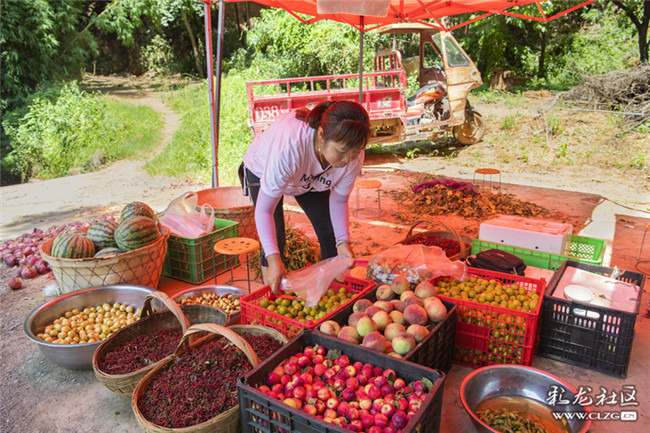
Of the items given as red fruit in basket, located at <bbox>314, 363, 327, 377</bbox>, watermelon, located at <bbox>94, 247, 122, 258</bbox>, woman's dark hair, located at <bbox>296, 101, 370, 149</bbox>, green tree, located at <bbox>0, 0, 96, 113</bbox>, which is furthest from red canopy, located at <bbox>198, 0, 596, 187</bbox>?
green tree, located at <bbox>0, 0, 96, 113</bbox>

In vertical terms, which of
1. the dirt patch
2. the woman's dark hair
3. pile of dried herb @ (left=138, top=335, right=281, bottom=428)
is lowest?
the dirt patch

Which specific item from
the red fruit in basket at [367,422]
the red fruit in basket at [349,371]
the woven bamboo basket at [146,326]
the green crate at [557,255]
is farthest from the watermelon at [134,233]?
the green crate at [557,255]

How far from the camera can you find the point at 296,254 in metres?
3.87

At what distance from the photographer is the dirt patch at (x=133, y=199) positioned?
224 cm

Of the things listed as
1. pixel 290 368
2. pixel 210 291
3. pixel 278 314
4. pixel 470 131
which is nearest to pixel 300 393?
pixel 290 368

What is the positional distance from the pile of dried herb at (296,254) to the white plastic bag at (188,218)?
1.69 ft

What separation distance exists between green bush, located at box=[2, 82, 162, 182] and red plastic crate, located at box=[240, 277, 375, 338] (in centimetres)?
875

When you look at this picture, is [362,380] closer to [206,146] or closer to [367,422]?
[367,422]

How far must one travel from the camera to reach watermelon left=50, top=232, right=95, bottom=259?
9.78 feet

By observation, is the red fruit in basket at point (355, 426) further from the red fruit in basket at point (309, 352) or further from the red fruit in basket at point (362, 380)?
the red fruit in basket at point (309, 352)

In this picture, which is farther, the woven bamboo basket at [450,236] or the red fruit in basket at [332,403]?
the woven bamboo basket at [450,236]

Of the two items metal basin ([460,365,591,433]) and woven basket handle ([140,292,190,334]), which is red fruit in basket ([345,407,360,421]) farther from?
woven basket handle ([140,292,190,334])

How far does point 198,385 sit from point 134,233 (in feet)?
5.19

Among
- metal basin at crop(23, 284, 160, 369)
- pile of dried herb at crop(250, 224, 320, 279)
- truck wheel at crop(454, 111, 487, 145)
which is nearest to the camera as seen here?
metal basin at crop(23, 284, 160, 369)
